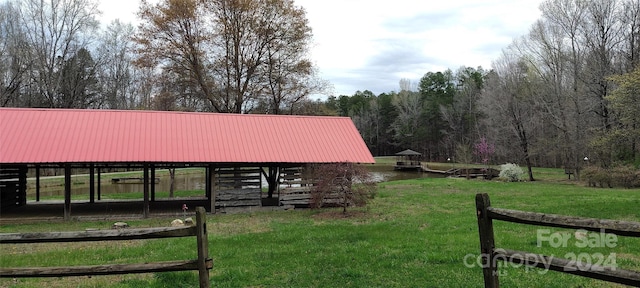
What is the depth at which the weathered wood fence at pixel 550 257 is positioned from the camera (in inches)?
131

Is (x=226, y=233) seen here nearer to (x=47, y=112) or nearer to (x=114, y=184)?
(x=47, y=112)

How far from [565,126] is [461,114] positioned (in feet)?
131

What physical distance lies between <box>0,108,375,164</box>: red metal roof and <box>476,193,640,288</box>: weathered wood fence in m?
11.9

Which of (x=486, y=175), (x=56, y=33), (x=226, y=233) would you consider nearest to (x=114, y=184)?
(x=56, y=33)

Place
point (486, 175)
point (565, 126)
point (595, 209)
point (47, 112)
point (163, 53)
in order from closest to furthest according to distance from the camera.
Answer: point (595, 209)
point (47, 112)
point (163, 53)
point (565, 126)
point (486, 175)

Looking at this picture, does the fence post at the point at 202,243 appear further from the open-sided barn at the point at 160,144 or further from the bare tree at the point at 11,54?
the bare tree at the point at 11,54

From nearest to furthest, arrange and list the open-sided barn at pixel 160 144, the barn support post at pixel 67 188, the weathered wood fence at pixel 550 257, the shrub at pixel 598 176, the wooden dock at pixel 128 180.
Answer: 1. the weathered wood fence at pixel 550 257
2. the barn support post at pixel 67 188
3. the open-sided barn at pixel 160 144
4. the shrub at pixel 598 176
5. the wooden dock at pixel 128 180

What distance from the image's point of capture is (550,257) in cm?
379

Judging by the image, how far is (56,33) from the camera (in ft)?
133

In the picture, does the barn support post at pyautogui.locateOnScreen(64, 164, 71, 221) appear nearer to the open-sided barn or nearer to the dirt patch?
the open-sided barn

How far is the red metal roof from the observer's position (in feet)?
48.0

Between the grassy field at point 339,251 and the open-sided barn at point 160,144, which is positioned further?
the open-sided barn at point 160,144

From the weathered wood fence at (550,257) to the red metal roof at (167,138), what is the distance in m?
11.9

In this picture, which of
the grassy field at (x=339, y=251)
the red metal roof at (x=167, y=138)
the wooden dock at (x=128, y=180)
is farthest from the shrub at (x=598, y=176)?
the wooden dock at (x=128, y=180)
